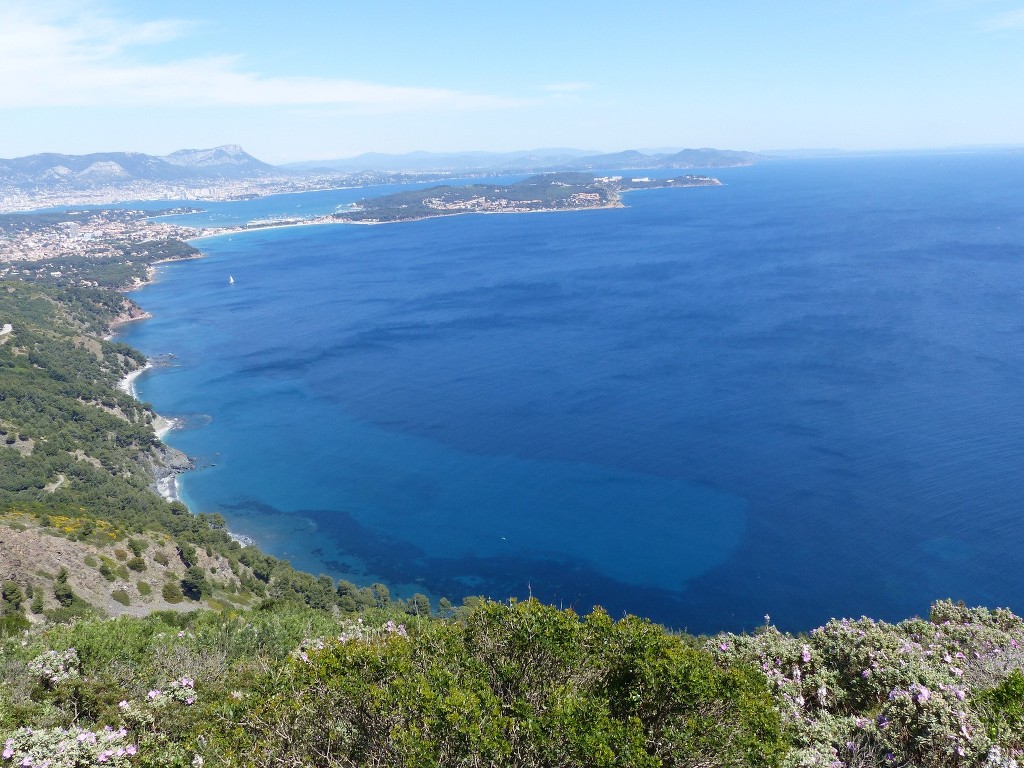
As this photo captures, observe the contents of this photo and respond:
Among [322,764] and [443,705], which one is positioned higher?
[443,705]

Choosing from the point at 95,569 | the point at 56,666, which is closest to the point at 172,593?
the point at 95,569

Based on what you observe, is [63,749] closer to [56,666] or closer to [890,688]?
[56,666]

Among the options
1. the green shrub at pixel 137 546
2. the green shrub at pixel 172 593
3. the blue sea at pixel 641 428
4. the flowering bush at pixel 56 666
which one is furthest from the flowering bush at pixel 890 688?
the green shrub at pixel 137 546

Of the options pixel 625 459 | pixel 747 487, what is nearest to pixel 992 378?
pixel 747 487

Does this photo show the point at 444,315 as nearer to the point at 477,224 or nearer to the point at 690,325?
the point at 690,325

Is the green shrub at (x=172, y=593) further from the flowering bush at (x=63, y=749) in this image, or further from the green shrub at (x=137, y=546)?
the flowering bush at (x=63, y=749)

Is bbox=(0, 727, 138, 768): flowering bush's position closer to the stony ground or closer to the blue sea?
the stony ground

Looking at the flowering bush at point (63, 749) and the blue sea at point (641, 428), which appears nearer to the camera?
the flowering bush at point (63, 749)

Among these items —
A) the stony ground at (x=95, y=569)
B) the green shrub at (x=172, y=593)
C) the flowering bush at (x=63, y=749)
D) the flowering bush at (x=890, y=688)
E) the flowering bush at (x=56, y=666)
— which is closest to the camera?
the flowering bush at (x=63, y=749)
